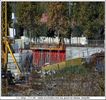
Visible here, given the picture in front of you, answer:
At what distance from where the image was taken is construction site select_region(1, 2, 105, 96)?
7.18ft

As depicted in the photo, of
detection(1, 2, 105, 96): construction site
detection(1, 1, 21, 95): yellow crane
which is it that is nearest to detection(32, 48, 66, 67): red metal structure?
detection(1, 2, 105, 96): construction site

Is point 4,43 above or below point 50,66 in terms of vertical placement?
above

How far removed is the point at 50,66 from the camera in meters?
2.23

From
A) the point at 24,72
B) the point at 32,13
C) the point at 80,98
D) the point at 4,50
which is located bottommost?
the point at 80,98

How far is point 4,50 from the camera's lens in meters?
2.20

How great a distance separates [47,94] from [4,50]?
0.42 meters

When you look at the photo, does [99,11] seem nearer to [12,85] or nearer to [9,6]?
[9,6]

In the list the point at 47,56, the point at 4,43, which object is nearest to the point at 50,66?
the point at 47,56

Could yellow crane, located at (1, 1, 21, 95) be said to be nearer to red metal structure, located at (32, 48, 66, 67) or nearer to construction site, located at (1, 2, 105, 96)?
construction site, located at (1, 2, 105, 96)

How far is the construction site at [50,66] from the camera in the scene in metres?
2.19

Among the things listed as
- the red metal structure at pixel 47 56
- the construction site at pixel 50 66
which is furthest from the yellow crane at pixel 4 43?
the red metal structure at pixel 47 56

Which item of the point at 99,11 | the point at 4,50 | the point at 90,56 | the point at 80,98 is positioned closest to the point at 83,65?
the point at 90,56

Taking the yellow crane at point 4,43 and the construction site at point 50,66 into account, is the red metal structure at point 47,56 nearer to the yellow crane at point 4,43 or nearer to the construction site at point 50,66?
the construction site at point 50,66

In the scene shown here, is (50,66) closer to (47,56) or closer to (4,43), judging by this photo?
(47,56)
